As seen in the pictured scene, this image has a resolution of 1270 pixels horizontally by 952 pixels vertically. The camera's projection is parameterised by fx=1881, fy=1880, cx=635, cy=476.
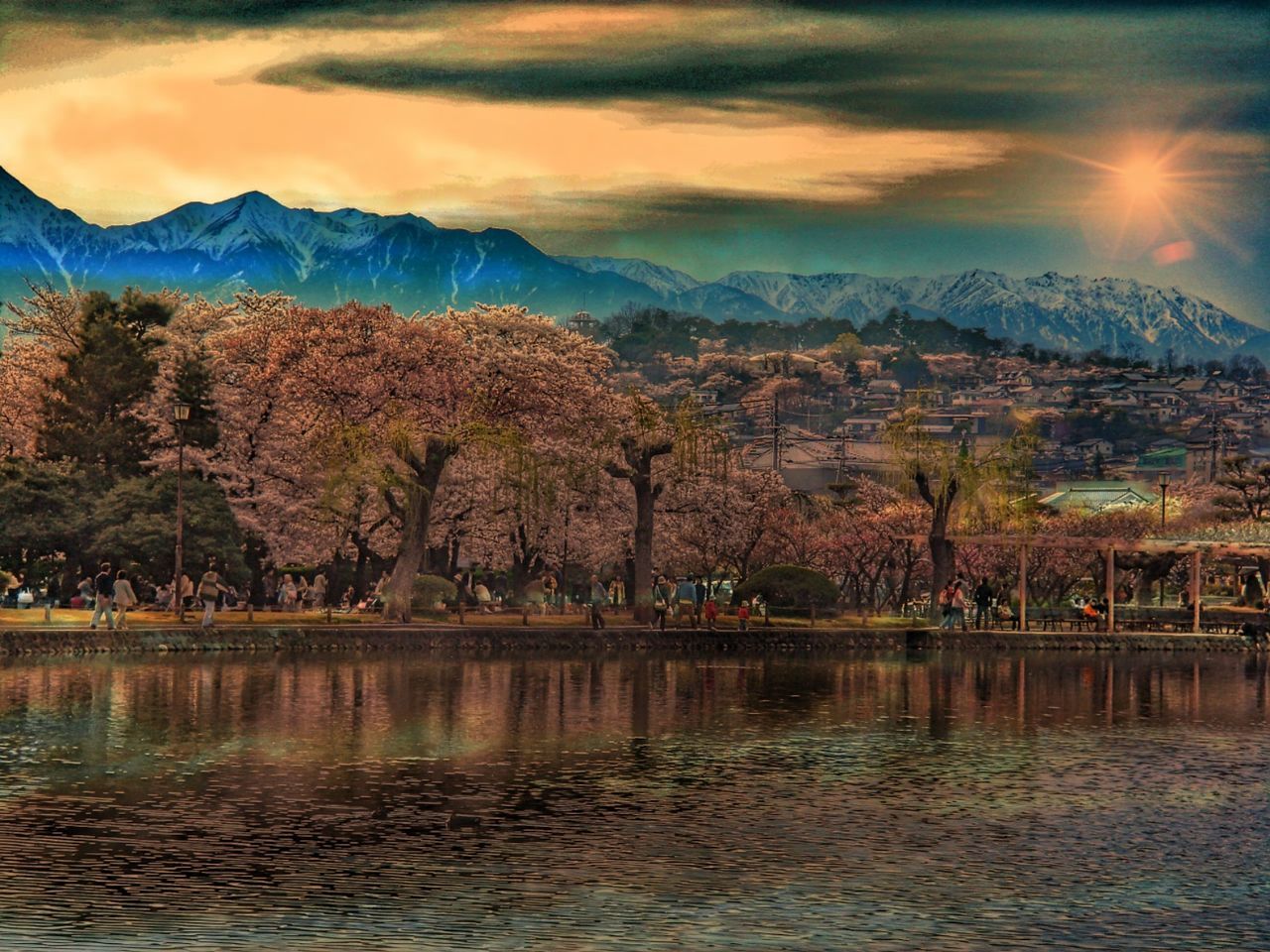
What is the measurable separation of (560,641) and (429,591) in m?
11.4

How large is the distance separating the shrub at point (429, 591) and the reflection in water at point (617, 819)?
82.8 feet

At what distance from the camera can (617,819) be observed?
891 inches

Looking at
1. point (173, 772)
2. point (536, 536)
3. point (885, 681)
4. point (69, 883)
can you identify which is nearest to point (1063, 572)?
point (536, 536)

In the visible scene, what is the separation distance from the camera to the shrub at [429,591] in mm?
66188

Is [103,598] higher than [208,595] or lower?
lower

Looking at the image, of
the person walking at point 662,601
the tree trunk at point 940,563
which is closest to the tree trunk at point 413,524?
the person walking at point 662,601

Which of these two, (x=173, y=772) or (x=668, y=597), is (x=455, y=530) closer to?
(x=668, y=597)

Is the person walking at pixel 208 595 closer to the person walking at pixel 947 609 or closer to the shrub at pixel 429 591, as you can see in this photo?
the shrub at pixel 429 591

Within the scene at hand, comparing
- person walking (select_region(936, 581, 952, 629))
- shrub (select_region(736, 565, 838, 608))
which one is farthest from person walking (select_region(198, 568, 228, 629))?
person walking (select_region(936, 581, 952, 629))

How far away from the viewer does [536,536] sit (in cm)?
7744

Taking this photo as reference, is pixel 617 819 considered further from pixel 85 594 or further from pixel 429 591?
pixel 429 591

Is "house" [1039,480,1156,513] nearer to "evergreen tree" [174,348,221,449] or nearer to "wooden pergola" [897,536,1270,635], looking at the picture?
"wooden pergola" [897,536,1270,635]

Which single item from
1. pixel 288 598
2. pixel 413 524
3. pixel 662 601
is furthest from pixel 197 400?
pixel 662 601

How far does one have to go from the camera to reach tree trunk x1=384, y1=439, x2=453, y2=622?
197 feet
